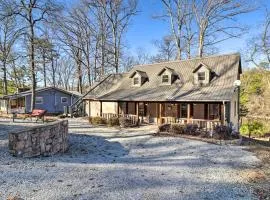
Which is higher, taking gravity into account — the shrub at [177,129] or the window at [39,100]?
the window at [39,100]

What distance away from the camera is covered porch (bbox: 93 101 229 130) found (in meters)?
16.6

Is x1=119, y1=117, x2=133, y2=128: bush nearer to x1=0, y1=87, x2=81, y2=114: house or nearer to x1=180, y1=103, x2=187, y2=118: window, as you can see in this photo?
x1=180, y1=103, x2=187, y2=118: window

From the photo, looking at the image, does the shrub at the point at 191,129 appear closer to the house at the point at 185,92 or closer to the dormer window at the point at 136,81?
the house at the point at 185,92

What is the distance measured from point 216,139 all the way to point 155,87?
359 inches

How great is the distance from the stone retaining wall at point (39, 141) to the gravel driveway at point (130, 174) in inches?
17.4

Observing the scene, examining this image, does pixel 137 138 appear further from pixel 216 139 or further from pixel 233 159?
pixel 233 159

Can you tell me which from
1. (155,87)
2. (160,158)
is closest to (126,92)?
(155,87)

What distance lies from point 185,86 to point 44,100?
20.3 metres

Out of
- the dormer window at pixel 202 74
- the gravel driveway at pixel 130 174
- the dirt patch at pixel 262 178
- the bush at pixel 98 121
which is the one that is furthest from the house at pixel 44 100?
the dirt patch at pixel 262 178

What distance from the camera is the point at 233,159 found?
10.1m

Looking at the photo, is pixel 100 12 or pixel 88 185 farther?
pixel 100 12

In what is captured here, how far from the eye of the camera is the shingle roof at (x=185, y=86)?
17.6m

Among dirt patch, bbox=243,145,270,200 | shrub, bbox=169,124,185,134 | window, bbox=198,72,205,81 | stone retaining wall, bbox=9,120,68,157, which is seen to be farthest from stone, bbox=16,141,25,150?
window, bbox=198,72,205,81

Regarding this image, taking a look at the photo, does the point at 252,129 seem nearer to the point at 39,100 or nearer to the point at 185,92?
the point at 185,92
